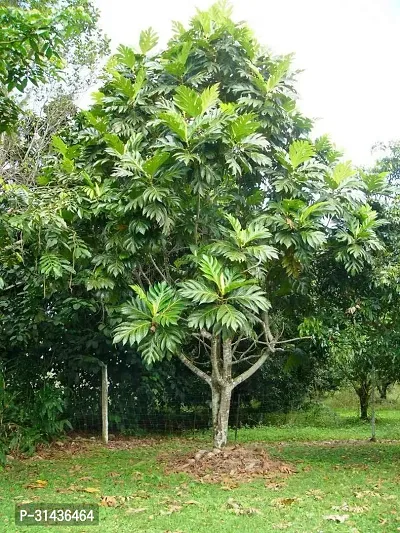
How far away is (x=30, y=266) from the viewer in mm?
6848

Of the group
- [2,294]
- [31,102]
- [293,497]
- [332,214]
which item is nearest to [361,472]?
[293,497]

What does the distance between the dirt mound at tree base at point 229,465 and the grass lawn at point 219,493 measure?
14cm

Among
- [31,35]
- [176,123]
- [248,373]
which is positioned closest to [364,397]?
[248,373]

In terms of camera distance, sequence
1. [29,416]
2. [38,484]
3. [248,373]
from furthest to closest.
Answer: [29,416]
[248,373]
[38,484]

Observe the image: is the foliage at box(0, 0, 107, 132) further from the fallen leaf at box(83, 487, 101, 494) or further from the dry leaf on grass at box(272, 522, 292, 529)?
the dry leaf on grass at box(272, 522, 292, 529)

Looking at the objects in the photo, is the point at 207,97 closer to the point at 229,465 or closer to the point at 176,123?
the point at 176,123

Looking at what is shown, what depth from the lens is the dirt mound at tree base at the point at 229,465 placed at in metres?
5.26

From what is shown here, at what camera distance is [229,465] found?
215 inches

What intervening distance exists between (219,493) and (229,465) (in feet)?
2.67

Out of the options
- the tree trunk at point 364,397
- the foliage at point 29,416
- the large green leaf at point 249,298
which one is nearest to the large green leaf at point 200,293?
the large green leaf at point 249,298

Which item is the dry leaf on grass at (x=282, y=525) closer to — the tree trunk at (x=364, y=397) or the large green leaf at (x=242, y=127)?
the large green leaf at (x=242, y=127)

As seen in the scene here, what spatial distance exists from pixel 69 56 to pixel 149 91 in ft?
22.5

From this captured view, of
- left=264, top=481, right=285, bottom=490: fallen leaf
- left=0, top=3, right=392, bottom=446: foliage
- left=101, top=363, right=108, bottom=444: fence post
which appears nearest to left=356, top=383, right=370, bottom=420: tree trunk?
left=0, top=3, right=392, bottom=446: foliage

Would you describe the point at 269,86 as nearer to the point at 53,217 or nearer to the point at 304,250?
the point at 304,250
